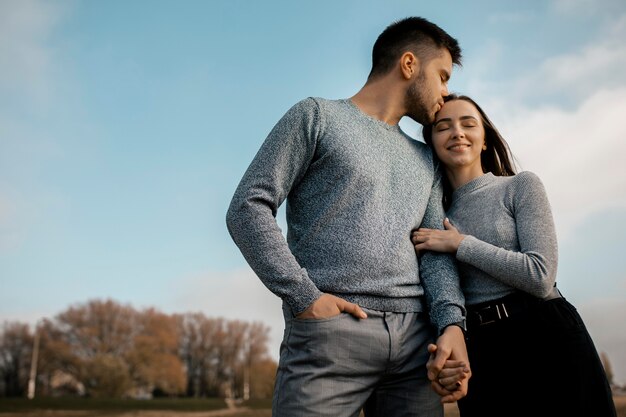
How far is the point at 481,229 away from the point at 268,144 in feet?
3.93

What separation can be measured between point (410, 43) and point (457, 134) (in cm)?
55

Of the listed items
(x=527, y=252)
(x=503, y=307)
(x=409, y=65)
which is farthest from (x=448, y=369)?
(x=409, y=65)

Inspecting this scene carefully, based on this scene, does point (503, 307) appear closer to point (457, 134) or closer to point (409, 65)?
point (457, 134)

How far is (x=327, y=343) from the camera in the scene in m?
2.31

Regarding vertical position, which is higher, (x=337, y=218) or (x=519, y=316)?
(x=337, y=218)

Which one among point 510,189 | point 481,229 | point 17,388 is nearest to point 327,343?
point 481,229

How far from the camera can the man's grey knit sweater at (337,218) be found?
2.32 meters

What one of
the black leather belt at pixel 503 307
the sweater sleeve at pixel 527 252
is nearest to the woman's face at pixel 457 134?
the sweater sleeve at pixel 527 252

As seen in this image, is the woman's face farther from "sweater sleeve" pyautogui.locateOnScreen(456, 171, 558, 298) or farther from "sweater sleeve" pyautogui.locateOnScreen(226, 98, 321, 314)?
"sweater sleeve" pyautogui.locateOnScreen(226, 98, 321, 314)

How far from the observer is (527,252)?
2.66 metres

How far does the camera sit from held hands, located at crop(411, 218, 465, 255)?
2686 mm

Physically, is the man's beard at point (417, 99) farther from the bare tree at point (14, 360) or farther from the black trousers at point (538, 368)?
the bare tree at point (14, 360)

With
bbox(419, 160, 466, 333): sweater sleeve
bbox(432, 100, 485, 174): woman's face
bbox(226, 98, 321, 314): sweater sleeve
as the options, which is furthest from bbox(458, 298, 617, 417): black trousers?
bbox(226, 98, 321, 314): sweater sleeve

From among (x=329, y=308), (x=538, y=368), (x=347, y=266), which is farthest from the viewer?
(x=538, y=368)
